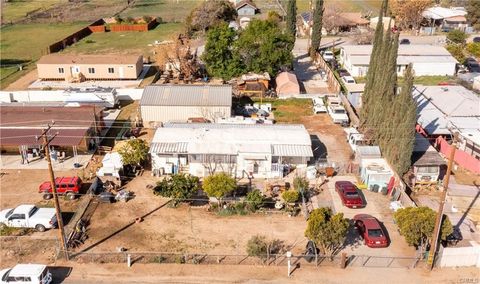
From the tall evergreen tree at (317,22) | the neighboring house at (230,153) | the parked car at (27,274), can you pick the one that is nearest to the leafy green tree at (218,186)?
the neighboring house at (230,153)

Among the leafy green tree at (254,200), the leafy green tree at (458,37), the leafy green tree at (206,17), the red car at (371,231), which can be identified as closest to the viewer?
the red car at (371,231)

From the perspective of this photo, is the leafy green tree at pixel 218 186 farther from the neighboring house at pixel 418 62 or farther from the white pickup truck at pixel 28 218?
the neighboring house at pixel 418 62

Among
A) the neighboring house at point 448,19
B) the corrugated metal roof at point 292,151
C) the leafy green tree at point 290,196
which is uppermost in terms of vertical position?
the neighboring house at point 448,19

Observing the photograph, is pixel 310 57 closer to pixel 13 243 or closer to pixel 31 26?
pixel 13 243

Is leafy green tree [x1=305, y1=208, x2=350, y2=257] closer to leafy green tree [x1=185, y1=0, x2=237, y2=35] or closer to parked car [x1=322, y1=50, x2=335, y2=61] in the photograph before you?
parked car [x1=322, y1=50, x2=335, y2=61]

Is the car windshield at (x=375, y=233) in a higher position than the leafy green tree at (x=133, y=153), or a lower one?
lower

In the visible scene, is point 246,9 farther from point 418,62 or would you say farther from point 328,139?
point 328,139
